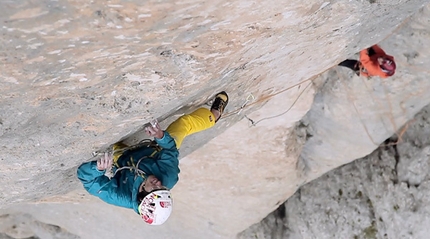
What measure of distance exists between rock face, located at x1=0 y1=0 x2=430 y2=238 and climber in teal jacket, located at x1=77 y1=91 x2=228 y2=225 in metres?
0.11

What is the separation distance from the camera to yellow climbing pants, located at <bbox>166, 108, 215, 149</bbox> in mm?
3184

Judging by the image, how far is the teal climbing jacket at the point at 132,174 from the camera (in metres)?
3.12

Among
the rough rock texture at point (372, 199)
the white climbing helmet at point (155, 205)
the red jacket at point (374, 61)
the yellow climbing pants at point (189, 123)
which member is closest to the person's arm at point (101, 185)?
the white climbing helmet at point (155, 205)

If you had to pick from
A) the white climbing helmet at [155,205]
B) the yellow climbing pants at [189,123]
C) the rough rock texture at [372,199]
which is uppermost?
the yellow climbing pants at [189,123]

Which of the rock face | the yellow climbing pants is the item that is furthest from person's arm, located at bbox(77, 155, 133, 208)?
the yellow climbing pants

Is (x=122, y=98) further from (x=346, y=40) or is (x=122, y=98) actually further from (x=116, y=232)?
(x=116, y=232)

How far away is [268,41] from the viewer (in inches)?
97.0

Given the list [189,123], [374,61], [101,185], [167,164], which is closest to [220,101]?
[189,123]

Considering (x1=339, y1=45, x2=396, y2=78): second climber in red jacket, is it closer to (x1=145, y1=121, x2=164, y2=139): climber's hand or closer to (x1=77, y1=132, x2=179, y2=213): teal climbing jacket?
(x1=77, y1=132, x2=179, y2=213): teal climbing jacket

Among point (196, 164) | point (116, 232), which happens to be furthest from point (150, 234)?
point (196, 164)

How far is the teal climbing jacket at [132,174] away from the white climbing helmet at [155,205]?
134 mm

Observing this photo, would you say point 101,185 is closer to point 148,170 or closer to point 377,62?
point 148,170

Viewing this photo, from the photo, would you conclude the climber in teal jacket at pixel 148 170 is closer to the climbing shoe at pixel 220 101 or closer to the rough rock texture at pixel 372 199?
the climbing shoe at pixel 220 101

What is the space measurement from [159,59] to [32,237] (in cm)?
596
